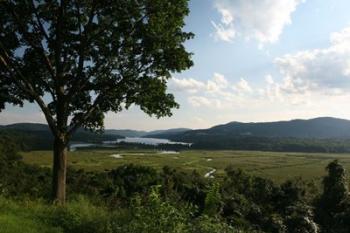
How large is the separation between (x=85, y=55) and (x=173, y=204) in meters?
8.54

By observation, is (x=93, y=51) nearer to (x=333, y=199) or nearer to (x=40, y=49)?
(x=40, y=49)

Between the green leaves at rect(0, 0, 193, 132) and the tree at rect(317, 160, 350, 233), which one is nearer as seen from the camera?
the green leaves at rect(0, 0, 193, 132)

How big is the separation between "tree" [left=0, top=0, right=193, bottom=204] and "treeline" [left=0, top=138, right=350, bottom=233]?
380cm

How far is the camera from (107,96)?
19.1 m

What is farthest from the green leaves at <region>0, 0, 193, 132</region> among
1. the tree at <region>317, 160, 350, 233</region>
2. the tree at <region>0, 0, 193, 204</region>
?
the tree at <region>317, 160, 350, 233</region>

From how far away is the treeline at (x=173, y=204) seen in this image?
11.6 metres

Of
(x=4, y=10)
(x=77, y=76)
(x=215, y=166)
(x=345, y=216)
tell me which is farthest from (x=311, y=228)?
(x=215, y=166)

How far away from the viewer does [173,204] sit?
13422mm

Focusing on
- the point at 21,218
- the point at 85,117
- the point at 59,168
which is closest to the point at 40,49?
the point at 85,117

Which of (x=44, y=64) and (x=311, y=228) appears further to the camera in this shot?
(x=311, y=228)

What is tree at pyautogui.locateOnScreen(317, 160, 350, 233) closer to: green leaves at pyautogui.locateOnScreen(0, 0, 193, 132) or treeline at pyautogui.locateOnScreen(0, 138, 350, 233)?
treeline at pyautogui.locateOnScreen(0, 138, 350, 233)

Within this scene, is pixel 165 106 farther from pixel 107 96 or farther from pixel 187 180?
pixel 187 180

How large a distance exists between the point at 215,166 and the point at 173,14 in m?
154

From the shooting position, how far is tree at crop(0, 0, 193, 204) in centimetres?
1823
